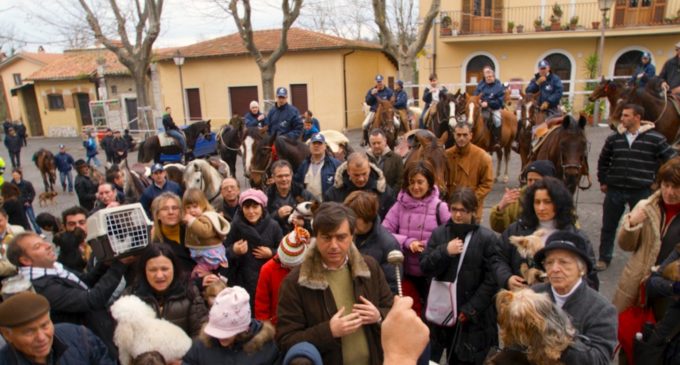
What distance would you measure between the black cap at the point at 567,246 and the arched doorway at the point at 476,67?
22676 mm

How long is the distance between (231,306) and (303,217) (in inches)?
72.1

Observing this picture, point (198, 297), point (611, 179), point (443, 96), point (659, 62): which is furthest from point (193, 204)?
point (659, 62)

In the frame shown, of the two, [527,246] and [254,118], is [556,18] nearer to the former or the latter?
[254,118]

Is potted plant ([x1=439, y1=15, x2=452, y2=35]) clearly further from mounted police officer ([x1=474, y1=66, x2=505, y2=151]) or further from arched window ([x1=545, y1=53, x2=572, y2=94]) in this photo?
mounted police officer ([x1=474, y1=66, x2=505, y2=151])

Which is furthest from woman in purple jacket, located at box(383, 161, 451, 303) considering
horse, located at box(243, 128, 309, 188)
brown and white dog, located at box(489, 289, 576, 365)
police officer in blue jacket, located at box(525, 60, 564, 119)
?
police officer in blue jacket, located at box(525, 60, 564, 119)

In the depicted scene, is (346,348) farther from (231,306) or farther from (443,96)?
(443,96)

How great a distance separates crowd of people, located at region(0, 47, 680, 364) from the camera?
2.30 meters

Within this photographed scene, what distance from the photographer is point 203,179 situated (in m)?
6.14

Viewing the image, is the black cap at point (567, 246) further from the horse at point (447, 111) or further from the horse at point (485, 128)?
the horse at point (485, 128)

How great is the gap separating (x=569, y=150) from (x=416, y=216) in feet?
11.0

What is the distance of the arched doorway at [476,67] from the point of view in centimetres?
2430

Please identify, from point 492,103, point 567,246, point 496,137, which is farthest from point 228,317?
point 492,103

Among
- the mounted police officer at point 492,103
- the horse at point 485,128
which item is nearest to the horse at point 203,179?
the horse at point 485,128

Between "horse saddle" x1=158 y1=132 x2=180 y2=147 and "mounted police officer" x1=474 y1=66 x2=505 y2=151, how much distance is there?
682 centimetres
